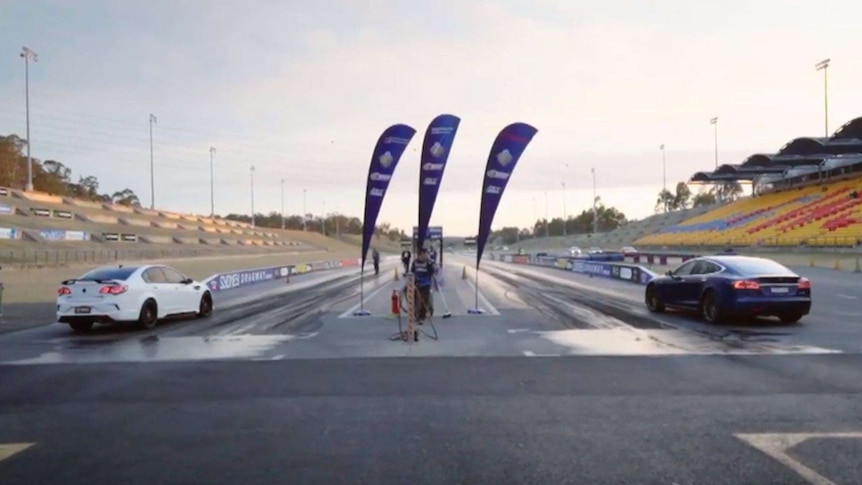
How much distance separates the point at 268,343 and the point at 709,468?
9227mm

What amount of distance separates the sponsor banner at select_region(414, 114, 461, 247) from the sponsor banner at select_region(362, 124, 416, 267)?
552 mm

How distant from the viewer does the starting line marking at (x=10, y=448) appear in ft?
20.4

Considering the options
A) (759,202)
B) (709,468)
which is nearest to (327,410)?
(709,468)

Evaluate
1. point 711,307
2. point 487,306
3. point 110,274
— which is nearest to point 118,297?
point 110,274

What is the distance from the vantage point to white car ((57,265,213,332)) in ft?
49.5

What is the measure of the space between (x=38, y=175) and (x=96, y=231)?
57770 mm

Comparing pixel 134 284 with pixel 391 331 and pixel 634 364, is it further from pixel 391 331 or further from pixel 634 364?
pixel 634 364

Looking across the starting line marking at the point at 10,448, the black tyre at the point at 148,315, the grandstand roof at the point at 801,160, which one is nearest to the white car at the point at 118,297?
the black tyre at the point at 148,315

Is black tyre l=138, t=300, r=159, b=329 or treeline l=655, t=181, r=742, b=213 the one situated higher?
treeline l=655, t=181, r=742, b=213

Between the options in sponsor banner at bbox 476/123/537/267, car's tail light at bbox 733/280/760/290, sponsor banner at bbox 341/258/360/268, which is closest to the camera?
car's tail light at bbox 733/280/760/290

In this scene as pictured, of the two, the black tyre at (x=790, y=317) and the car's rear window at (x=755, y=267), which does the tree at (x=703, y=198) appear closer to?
the car's rear window at (x=755, y=267)

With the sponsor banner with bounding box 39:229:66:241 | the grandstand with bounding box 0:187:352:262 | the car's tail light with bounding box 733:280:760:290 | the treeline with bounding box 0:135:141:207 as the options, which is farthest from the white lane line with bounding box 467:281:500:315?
the treeline with bounding box 0:135:141:207

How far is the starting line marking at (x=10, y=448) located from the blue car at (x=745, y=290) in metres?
12.9

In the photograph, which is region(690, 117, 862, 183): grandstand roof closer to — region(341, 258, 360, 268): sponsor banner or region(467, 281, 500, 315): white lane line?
region(341, 258, 360, 268): sponsor banner
